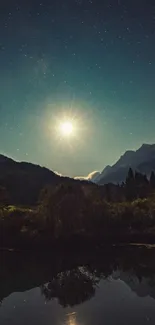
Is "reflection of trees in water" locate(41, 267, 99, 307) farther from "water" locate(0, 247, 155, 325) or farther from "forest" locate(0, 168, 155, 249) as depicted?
"forest" locate(0, 168, 155, 249)

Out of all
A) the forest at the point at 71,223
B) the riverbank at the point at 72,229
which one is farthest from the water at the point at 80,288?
the forest at the point at 71,223

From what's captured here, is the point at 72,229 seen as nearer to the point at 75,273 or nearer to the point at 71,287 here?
the point at 75,273

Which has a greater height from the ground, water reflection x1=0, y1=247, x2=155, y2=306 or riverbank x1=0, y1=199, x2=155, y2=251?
riverbank x1=0, y1=199, x2=155, y2=251

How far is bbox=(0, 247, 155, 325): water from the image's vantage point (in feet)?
102

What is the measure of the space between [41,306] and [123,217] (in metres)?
53.9

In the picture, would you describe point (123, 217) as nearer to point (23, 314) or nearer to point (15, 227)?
point (15, 227)

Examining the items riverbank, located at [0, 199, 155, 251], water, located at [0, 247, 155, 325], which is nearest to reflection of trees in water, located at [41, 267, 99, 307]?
water, located at [0, 247, 155, 325]

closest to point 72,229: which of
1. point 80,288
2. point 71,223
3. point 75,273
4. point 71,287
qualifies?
point 71,223

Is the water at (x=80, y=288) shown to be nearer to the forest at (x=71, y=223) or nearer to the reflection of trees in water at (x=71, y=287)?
the reflection of trees in water at (x=71, y=287)

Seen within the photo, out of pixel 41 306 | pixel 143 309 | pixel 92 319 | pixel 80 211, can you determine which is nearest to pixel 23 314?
pixel 41 306

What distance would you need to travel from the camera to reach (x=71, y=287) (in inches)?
1693

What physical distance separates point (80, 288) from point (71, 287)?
141cm

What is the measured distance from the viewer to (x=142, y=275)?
46688 millimetres

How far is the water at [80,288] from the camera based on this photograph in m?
31.1
